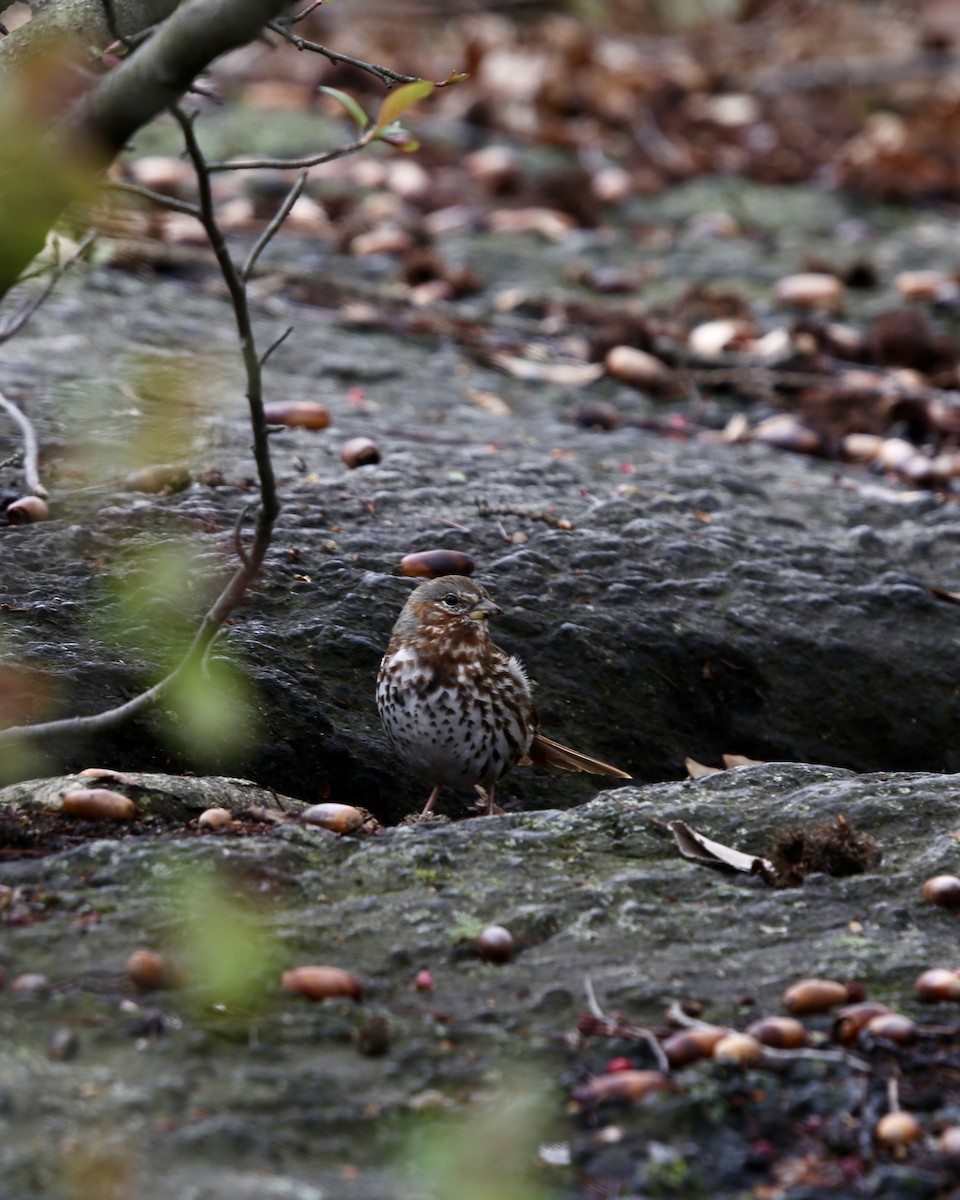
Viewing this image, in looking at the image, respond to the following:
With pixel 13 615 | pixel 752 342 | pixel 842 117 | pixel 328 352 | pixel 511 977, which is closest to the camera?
pixel 511 977

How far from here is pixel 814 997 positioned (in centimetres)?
254

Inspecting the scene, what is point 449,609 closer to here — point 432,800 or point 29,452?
point 432,800

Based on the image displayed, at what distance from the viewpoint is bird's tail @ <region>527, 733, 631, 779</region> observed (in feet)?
13.3

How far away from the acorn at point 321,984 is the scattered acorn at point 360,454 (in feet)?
9.21

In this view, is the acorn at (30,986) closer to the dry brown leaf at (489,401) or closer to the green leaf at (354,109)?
the green leaf at (354,109)

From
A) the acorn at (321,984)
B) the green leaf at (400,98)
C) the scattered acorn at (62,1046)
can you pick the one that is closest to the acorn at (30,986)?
the scattered acorn at (62,1046)

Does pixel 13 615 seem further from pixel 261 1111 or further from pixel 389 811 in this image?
pixel 261 1111

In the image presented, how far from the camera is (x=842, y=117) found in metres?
11.8

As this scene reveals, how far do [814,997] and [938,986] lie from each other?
0.23 metres

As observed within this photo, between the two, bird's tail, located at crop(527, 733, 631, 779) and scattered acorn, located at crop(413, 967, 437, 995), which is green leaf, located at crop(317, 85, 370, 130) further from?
bird's tail, located at crop(527, 733, 631, 779)

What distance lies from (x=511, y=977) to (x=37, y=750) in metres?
1.38

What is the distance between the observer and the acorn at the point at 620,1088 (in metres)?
2.34

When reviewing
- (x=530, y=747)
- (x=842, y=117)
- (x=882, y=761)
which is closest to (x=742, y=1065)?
(x=530, y=747)

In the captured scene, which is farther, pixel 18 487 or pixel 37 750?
pixel 18 487
